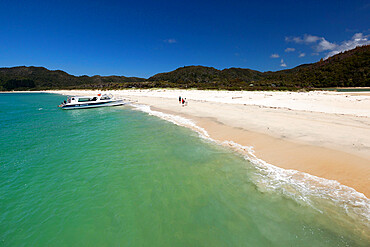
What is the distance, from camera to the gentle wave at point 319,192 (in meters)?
3.74

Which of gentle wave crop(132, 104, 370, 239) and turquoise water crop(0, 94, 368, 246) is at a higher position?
gentle wave crop(132, 104, 370, 239)

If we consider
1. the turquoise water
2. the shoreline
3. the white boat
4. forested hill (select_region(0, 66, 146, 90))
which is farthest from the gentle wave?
forested hill (select_region(0, 66, 146, 90))

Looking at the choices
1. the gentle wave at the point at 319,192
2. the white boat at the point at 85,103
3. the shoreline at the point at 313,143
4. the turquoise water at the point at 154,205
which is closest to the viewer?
the turquoise water at the point at 154,205

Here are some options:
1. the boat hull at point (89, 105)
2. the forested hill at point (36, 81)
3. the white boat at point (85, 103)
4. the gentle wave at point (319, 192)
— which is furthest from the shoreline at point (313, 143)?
the forested hill at point (36, 81)

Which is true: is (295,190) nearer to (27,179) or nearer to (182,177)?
(182,177)

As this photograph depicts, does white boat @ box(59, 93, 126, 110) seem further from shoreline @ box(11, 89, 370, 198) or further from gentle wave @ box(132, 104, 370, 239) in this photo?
gentle wave @ box(132, 104, 370, 239)

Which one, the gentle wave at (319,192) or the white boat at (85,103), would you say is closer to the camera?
the gentle wave at (319,192)

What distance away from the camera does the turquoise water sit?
3.53 metres

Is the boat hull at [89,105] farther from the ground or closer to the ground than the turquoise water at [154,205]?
farther from the ground

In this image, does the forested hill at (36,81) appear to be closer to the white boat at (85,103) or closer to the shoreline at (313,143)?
the white boat at (85,103)

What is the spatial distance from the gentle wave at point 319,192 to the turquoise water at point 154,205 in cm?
6

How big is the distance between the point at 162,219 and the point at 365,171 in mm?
6917

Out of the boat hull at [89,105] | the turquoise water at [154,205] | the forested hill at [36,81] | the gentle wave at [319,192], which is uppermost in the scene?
the forested hill at [36,81]

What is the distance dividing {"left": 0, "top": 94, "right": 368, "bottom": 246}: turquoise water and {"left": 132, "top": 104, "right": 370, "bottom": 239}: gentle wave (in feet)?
0.20
